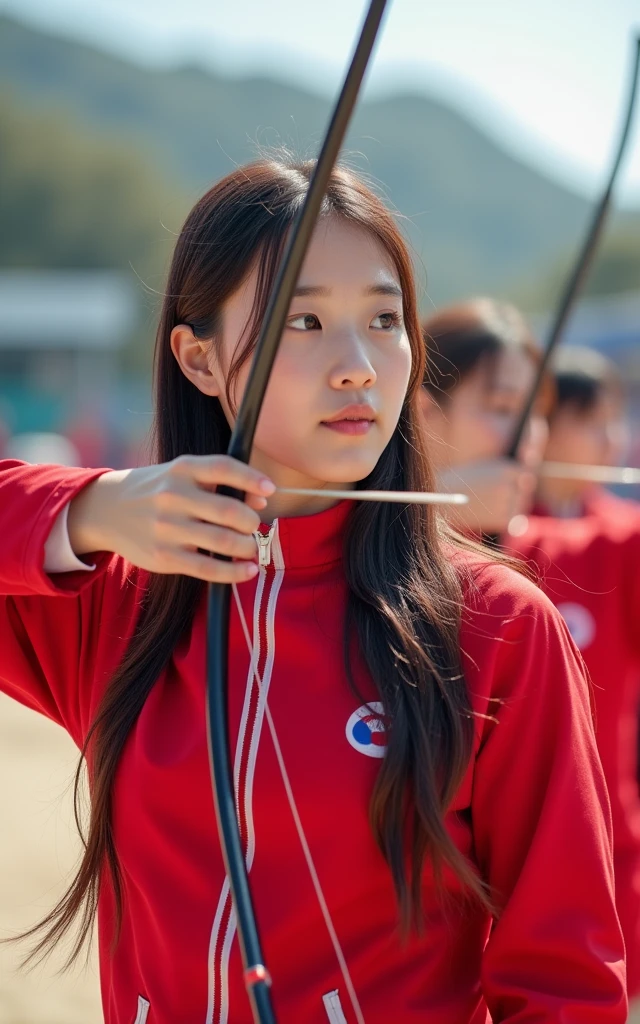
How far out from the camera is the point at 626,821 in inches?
93.3

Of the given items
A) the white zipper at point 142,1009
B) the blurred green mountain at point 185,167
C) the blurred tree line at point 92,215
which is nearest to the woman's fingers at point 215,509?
the white zipper at point 142,1009

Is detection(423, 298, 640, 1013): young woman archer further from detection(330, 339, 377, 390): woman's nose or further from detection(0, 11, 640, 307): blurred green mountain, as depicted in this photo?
detection(0, 11, 640, 307): blurred green mountain

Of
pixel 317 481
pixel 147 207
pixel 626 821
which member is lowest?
pixel 626 821

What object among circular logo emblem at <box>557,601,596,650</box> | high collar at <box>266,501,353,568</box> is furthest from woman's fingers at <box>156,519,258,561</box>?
circular logo emblem at <box>557,601,596,650</box>

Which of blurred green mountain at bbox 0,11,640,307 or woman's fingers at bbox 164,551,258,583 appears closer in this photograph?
woman's fingers at bbox 164,551,258,583

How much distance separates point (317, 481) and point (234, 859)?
0.56 m

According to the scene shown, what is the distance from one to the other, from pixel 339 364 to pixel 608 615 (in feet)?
4.49

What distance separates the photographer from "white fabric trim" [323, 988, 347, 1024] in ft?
4.26

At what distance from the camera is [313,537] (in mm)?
1481

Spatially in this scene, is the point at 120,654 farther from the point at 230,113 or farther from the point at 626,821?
the point at 230,113

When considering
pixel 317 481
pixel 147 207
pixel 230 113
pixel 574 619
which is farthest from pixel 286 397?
pixel 230 113

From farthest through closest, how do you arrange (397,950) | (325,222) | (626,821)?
(626,821), (325,222), (397,950)

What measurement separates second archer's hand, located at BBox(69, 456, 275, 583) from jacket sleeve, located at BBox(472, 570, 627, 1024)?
362 mm

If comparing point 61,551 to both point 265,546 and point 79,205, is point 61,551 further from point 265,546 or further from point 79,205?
point 79,205
